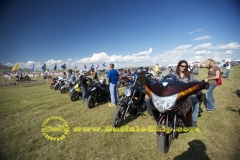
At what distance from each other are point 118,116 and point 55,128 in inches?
92.1

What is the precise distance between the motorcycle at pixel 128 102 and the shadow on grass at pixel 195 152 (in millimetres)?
1967

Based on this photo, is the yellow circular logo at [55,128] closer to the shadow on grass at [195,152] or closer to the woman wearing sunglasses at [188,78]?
the shadow on grass at [195,152]

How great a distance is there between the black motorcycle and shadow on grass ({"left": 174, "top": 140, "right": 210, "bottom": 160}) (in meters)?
4.76

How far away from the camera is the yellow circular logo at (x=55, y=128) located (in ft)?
13.1

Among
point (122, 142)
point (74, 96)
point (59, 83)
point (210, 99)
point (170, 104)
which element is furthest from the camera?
point (59, 83)

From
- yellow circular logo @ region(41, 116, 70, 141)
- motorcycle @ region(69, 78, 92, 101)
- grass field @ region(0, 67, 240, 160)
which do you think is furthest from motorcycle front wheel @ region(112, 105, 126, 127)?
motorcycle @ region(69, 78, 92, 101)

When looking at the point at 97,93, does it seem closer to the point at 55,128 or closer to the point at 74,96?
the point at 74,96

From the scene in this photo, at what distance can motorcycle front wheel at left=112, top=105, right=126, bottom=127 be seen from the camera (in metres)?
4.07

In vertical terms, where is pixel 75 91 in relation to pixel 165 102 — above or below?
below

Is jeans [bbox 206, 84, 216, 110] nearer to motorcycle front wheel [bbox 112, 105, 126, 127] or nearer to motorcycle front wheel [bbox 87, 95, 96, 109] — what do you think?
motorcycle front wheel [bbox 112, 105, 126, 127]

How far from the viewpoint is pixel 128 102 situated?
14.2ft

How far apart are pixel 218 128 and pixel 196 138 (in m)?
1.08

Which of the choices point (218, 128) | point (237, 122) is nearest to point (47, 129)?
point (218, 128)

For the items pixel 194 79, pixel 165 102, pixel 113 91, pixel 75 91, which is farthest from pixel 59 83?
pixel 165 102
